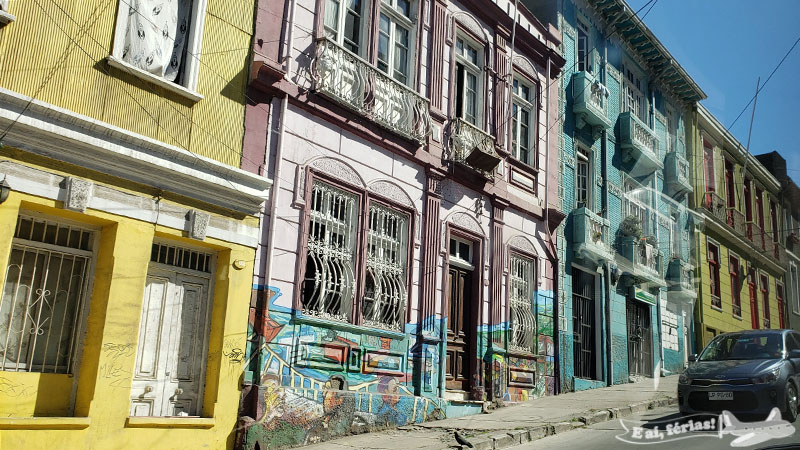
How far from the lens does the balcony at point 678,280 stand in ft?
67.7

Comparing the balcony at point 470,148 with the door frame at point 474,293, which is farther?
the balcony at point 470,148

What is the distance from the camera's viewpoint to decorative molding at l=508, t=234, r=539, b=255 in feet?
46.0

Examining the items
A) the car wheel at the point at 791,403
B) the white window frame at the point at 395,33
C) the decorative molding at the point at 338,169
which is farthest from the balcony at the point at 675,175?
the decorative molding at the point at 338,169

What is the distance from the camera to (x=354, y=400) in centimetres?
964

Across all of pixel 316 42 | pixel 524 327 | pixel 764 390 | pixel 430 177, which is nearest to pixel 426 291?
pixel 430 177

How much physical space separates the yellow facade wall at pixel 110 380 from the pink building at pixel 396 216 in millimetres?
438

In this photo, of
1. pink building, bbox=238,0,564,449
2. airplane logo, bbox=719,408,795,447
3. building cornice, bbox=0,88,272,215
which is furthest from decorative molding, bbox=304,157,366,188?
airplane logo, bbox=719,408,795,447

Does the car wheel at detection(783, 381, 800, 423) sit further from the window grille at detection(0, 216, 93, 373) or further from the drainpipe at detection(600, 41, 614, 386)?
the window grille at detection(0, 216, 93, 373)

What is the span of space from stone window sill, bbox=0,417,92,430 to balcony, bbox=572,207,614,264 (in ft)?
38.4

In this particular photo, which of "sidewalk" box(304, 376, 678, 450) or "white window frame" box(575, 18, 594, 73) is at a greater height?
"white window frame" box(575, 18, 594, 73)

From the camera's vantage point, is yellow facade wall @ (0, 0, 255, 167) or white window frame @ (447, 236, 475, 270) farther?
white window frame @ (447, 236, 475, 270)

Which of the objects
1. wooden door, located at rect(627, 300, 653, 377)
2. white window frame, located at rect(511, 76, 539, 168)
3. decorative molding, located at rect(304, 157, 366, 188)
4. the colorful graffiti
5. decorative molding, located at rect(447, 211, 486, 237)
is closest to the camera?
the colorful graffiti

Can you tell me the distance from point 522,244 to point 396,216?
3.95 metres

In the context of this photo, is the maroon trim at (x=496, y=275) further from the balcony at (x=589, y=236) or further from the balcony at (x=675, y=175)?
the balcony at (x=675, y=175)
